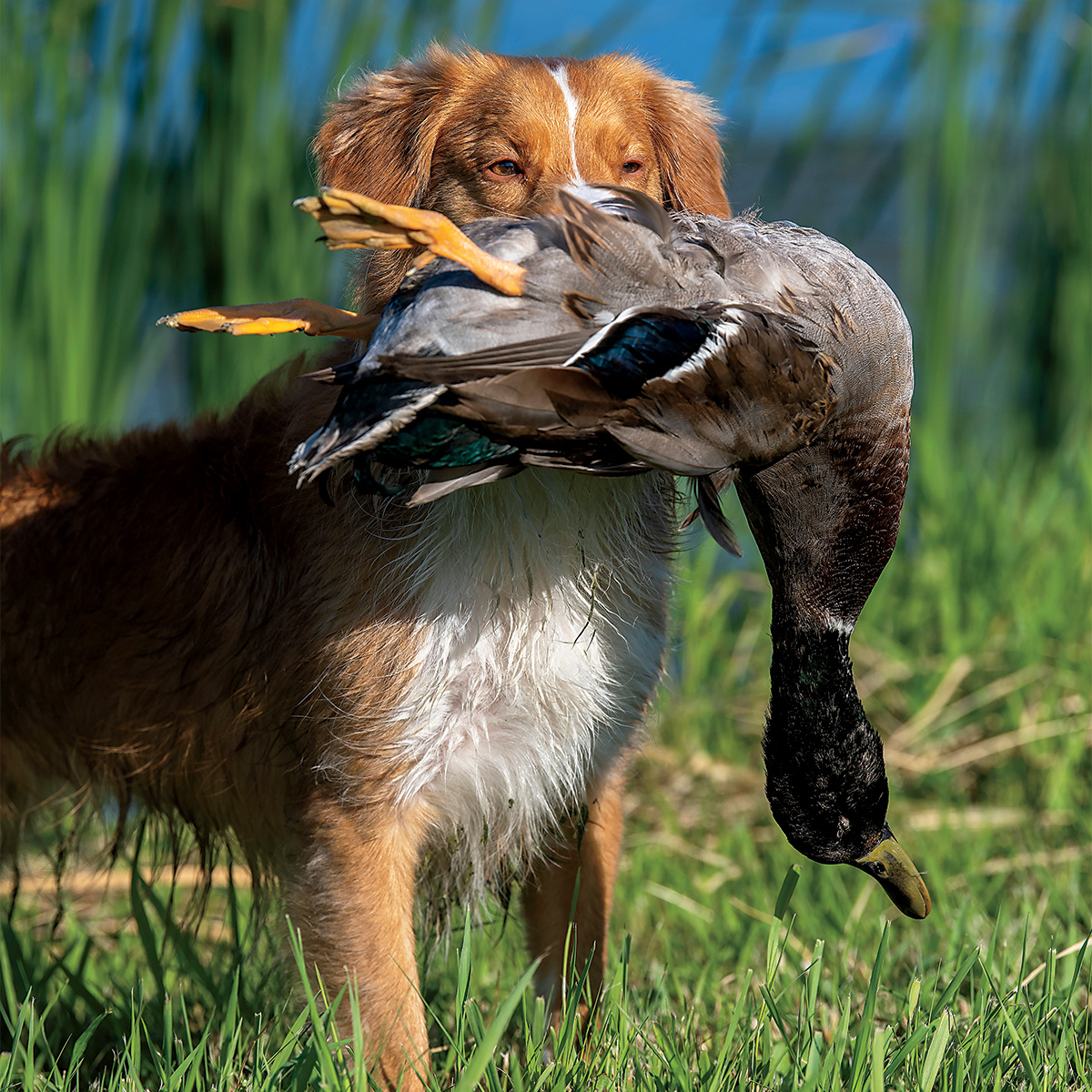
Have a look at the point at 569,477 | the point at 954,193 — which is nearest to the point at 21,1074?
the point at 569,477

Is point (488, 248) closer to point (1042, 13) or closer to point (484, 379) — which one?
point (484, 379)

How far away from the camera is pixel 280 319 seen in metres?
1.74

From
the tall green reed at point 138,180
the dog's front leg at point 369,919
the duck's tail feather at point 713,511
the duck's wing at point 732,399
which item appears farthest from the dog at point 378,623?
the tall green reed at point 138,180

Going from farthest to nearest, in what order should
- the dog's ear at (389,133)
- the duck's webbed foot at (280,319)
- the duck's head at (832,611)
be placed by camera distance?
the dog's ear at (389,133)
the duck's head at (832,611)
the duck's webbed foot at (280,319)

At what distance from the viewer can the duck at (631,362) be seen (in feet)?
5.11

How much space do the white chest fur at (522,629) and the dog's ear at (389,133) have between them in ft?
1.77

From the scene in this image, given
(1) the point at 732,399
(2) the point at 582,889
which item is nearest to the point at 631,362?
(1) the point at 732,399

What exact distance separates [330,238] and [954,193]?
11.9 feet

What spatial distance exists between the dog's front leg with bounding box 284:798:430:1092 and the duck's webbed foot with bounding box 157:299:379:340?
32.6 inches

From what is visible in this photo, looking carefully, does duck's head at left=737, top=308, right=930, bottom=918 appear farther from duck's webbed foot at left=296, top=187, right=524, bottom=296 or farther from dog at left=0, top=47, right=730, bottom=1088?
duck's webbed foot at left=296, top=187, right=524, bottom=296

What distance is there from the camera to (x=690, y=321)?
5.20ft

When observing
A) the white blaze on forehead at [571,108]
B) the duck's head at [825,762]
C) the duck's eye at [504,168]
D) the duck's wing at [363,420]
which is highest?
the white blaze on forehead at [571,108]

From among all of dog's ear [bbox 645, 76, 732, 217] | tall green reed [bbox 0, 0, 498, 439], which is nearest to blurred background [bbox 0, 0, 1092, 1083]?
tall green reed [bbox 0, 0, 498, 439]

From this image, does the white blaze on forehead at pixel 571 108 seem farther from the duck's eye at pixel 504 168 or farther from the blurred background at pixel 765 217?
the blurred background at pixel 765 217
